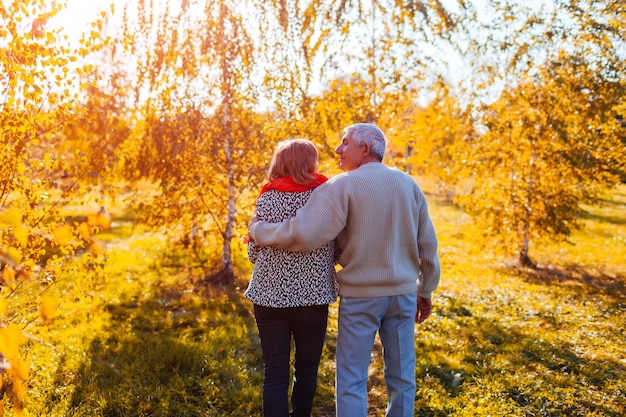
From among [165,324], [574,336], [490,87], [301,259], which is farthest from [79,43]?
[490,87]

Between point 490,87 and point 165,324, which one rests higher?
point 490,87

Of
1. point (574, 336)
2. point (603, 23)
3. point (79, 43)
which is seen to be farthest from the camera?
point (603, 23)

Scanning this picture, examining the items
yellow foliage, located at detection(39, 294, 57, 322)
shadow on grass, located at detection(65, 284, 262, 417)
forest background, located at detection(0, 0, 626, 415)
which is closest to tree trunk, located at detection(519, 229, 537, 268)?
forest background, located at detection(0, 0, 626, 415)

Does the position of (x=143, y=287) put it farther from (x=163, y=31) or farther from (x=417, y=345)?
(x=417, y=345)

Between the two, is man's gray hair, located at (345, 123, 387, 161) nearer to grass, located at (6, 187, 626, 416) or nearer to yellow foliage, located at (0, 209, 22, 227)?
grass, located at (6, 187, 626, 416)

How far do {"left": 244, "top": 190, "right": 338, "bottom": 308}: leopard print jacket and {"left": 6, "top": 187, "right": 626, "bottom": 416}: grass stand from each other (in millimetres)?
1409

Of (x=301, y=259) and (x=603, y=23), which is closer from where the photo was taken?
(x=301, y=259)

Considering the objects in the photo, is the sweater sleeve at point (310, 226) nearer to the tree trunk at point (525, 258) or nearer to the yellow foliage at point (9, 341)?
the yellow foliage at point (9, 341)

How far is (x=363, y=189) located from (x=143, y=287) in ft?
21.2

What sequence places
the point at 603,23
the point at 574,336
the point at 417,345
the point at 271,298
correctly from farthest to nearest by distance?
the point at 603,23 → the point at 574,336 → the point at 417,345 → the point at 271,298

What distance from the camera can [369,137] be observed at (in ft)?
10.3

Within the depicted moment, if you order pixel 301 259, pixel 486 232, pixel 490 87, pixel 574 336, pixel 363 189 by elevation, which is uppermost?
pixel 490 87

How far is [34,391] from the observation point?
4211 mm

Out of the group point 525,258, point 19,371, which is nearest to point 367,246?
point 19,371
